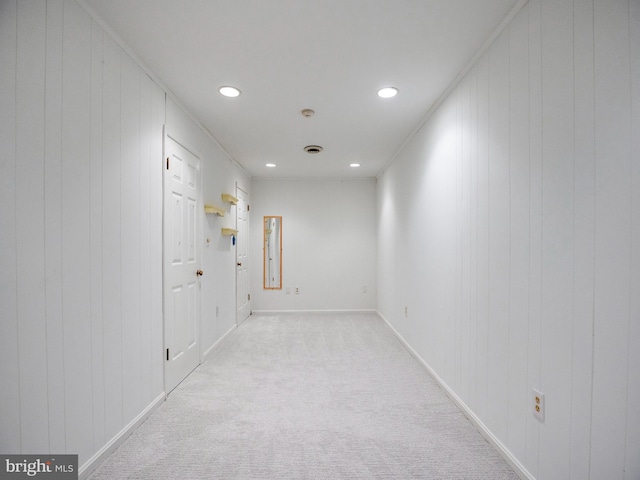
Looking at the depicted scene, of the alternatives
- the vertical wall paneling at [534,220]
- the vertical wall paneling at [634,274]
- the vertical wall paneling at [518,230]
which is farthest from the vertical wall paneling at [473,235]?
the vertical wall paneling at [634,274]

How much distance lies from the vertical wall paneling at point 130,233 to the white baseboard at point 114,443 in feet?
0.19

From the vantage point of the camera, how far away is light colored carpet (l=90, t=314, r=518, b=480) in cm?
176

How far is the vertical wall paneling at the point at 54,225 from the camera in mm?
1447

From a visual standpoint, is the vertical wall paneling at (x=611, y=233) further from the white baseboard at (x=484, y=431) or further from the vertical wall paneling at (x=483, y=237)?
the vertical wall paneling at (x=483, y=237)

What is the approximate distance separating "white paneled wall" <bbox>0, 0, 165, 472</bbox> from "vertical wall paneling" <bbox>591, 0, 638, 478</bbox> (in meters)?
2.27

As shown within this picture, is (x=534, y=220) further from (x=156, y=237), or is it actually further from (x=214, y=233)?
(x=214, y=233)

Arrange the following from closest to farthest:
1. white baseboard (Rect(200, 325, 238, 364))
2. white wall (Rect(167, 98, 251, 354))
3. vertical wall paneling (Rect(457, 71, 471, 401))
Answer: vertical wall paneling (Rect(457, 71, 471, 401)) < white wall (Rect(167, 98, 251, 354)) < white baseboard (Rect(200, 325, 238, 364))

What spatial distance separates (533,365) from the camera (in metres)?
1.59

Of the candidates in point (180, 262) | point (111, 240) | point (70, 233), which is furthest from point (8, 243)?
point (180, 262)

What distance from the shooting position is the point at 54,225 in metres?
1.48

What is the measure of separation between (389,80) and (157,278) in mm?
2344

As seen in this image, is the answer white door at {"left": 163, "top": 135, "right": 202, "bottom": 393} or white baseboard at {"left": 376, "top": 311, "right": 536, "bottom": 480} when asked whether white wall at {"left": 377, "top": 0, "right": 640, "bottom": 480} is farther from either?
white door at {"left": 163, "top": 135, "right": 202, "bottom": 393}

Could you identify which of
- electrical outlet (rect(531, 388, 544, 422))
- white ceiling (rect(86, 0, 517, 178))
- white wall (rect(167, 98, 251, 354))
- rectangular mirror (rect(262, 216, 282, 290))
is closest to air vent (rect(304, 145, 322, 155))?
white ceiling (rect(86, 0, 517, 178))

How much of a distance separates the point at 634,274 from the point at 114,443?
264cm
